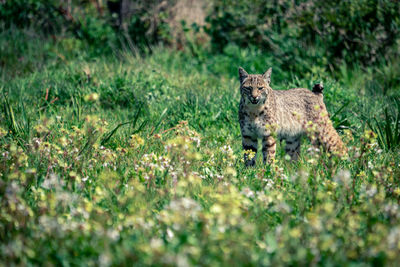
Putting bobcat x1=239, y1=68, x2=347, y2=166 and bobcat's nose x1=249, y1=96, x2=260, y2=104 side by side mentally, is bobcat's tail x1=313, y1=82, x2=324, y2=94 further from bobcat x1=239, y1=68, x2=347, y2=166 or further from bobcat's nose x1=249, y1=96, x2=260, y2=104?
bobcat's nose x1=249, y1=96, x2=260, y2=104

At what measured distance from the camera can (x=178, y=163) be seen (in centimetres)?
411

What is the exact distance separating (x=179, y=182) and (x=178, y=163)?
0.71 meters

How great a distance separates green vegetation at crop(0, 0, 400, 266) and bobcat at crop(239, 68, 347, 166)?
240mm

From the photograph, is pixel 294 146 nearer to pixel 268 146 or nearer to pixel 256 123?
pixel 268 146

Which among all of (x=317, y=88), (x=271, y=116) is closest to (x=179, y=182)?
(x=271, y=116)

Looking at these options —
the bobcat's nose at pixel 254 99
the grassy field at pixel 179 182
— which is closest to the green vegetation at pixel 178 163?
the grassy field at pixel 179 182

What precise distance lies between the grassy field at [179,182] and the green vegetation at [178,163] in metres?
0.02

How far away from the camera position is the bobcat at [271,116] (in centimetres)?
512

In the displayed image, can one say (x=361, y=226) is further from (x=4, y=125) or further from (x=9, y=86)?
(x=9, y=86)

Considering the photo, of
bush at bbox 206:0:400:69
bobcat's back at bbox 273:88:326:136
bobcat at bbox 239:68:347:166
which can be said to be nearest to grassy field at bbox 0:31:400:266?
bobcat at bbox 239:68:347:166

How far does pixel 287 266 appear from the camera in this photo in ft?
8.94

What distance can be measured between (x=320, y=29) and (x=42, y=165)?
6422mm

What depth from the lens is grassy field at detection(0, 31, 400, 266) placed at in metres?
2.71

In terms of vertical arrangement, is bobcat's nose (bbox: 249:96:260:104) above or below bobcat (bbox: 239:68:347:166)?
above
